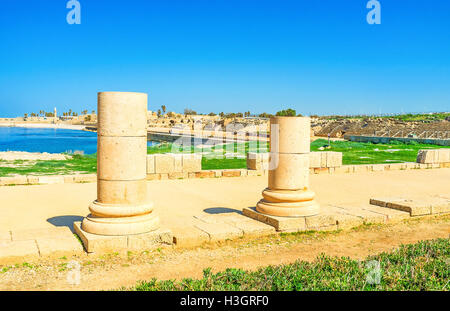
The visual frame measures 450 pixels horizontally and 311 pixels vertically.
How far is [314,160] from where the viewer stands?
14422 millimetres

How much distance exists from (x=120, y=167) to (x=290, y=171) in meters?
2.90

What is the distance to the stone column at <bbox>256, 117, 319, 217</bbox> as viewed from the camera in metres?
7.26

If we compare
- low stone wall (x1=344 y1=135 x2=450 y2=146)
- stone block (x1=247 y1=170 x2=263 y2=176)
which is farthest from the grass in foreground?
low stone wall (x1=344 y1=135 x2=450 y2=146)

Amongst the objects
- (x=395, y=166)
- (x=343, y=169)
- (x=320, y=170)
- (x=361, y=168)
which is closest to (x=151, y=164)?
(x=320, y=170)

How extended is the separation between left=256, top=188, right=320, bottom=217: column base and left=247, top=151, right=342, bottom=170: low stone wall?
6290 millimetres

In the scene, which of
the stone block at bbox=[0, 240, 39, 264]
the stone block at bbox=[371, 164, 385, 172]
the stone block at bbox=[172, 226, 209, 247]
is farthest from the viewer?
the stone block at bbox=[371, 164, 385, 172]

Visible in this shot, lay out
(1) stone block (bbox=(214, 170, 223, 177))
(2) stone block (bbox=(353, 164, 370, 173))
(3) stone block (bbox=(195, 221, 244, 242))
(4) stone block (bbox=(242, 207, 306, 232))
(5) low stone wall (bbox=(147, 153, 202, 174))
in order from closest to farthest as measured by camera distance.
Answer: (3) stone block (bbox=(195, 221, 244, 242)) → (4) stone block (bbox=(242, 207, 306, 232)) → (5) low stone wall (bbox=(147, 153, 202, 174)) → (1) stone block (bbox=(214, 170, 223, 177)) → (2) stone block (bbox=(353, 164, 370, 173))

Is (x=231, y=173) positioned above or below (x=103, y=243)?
above

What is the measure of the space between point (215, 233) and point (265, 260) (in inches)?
39.1

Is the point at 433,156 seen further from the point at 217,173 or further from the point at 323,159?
the point at 217,173

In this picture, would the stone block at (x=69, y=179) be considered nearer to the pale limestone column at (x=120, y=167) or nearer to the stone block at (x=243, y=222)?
the stone block at (x=243, y=222)

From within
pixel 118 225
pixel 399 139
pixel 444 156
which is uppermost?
pixel 399 139

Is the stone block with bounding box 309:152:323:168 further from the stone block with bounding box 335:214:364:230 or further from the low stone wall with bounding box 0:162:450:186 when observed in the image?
the stone block with bounding box 335:214:364:230

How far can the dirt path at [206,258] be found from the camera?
190 inches
